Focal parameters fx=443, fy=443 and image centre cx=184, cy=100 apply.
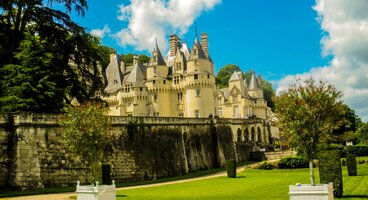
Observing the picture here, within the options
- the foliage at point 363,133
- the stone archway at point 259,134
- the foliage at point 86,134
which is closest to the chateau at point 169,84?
the stone archway at point 259,134

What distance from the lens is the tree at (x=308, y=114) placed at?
18.6 meters

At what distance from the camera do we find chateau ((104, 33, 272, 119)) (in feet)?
183

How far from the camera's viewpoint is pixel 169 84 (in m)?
59.3

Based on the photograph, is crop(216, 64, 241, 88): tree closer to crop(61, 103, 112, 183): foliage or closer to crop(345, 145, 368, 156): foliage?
crop(345, 145, 368, 156): foliage

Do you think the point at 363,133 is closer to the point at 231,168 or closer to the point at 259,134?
the point at 259,134

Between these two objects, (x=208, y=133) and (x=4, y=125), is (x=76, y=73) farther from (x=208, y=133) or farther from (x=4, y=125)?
(x=208, y=133)

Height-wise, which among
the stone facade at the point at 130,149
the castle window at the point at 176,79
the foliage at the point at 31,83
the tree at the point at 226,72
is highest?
the tree at the point at 226,72

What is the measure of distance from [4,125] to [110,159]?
27.7ft

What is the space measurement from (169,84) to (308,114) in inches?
1632

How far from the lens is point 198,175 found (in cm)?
3956

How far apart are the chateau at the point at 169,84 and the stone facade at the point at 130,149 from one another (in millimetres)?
5878

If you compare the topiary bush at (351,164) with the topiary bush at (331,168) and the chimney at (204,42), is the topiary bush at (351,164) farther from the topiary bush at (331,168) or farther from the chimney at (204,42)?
the chimney at (204,42)

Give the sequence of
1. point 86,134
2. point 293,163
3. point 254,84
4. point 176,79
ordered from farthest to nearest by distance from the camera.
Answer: point 254,84, point 176,79, point 293,163, point 86,134

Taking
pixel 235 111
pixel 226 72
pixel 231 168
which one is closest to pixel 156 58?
pixel 235 111
